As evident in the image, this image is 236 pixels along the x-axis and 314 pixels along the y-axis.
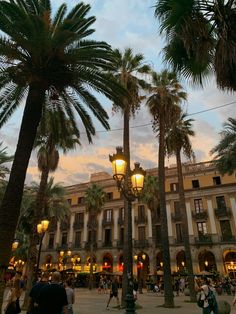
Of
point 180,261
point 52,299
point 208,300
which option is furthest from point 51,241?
point 52,299

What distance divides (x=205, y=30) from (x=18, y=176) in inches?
237

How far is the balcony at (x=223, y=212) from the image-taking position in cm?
3981

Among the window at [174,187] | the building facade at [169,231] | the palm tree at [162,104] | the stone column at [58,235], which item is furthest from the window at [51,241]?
the palm tree at [162,104]

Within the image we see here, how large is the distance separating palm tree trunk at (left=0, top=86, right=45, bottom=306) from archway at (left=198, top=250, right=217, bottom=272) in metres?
36.8

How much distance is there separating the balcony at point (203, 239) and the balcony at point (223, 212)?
3113 mm

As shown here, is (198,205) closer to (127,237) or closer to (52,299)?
(127,237)

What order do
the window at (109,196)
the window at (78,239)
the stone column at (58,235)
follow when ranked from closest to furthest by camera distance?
the window at (109,196)
the window at (78,239)
the stone column at (58,235)

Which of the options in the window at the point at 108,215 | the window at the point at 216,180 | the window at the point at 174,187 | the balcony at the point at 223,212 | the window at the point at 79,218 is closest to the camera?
the balcony at the point at 223,212

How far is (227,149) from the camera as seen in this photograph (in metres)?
24.0

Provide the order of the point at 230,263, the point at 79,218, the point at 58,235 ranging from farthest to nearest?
the point at 58,235 < the point at 79,218 < the point at 230,263

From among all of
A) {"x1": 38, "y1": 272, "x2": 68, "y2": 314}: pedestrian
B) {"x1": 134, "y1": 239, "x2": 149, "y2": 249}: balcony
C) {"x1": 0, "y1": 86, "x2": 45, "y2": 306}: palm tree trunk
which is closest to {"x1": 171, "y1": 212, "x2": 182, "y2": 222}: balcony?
{"x1": 134, "y1": 239, "x2": 149, "y2": 249}: balcony

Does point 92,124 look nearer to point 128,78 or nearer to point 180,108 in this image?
point 128,78

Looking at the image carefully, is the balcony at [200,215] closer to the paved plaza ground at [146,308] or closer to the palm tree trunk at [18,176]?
the paved plaza ground at [146,308]

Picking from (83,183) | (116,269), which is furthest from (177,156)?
(83,183)
